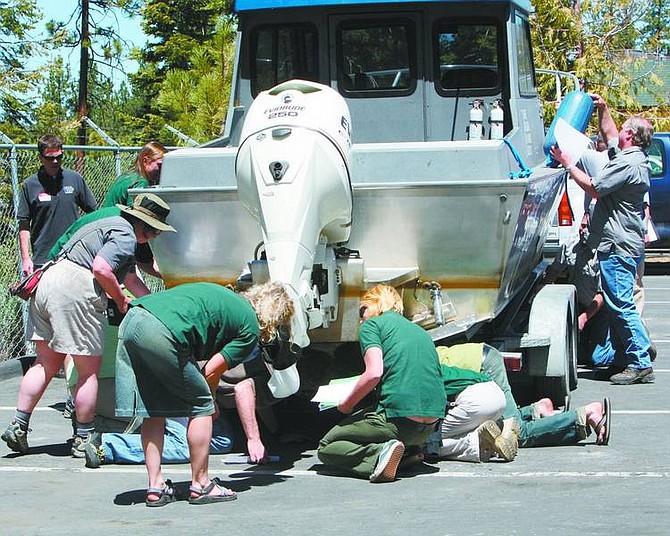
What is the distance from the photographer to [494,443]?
7.45m

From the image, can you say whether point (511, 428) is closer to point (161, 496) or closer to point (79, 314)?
point (161, 496)

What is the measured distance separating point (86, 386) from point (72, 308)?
0.50 meters

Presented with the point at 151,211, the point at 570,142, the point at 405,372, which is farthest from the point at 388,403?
the point at 570,142

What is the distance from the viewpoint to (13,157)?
1138 centimetres

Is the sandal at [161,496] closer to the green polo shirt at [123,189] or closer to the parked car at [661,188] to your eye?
the green polo shirt at [123,189]

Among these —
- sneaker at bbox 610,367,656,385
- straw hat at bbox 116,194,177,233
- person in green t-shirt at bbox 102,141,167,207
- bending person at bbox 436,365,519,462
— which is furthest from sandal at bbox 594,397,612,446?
person in green t-shirt at bbox 102,141,167,207

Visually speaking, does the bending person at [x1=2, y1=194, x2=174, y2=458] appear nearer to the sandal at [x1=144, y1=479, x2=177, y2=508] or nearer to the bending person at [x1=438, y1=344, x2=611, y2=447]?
the sandal at [x1=144, y1=479, x2=177, y2=508]

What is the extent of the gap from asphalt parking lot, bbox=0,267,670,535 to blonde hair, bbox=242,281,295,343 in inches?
35.3

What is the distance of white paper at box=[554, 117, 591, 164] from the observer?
31.0 ft

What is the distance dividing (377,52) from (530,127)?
1.44 metres

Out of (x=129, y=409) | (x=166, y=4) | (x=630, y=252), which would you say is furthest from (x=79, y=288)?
(x=166, y=4)

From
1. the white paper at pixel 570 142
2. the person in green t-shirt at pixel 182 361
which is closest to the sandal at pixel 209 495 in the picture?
the person in green t-shirt at pixel 182 361

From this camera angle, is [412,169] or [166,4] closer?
[412,169]

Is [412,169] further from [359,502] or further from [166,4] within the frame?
[166,4]
